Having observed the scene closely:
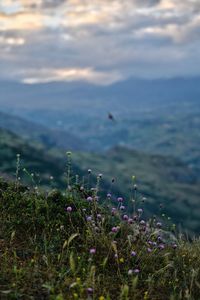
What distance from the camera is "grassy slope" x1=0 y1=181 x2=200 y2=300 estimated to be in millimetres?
7141

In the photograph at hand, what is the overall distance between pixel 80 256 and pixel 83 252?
219 mm

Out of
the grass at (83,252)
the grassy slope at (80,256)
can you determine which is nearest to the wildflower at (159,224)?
the grass at (83,252)

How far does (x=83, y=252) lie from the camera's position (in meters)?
8.34

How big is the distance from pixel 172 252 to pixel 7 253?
10.9ft

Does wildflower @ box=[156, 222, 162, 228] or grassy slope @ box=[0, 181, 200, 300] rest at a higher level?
wildflower @ box=[156, 222, 162, 228]

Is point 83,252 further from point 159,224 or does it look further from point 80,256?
point 159,224

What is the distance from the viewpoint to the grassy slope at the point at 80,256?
7.14 metres

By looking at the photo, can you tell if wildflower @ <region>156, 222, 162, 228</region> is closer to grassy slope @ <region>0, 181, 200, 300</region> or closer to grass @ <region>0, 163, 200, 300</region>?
grass @ <region>0, 163, 200, 300</region>

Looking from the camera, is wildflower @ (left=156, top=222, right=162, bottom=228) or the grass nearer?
the grass

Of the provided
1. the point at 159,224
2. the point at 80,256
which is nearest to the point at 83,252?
the point at 80,256

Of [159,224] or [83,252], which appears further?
[159,224]

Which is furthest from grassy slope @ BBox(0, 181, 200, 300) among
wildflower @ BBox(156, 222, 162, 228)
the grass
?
wildflower @ BBox(156, 222, 162, 228)

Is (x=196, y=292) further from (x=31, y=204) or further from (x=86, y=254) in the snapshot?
(x=31, y=204)

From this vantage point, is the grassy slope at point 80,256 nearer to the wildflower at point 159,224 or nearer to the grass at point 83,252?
the grass at point 83,252
